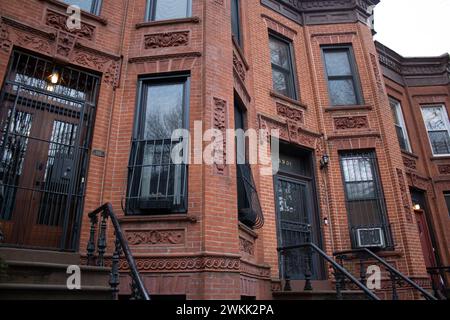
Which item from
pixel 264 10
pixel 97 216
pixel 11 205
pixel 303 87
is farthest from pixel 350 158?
pixel 11 205

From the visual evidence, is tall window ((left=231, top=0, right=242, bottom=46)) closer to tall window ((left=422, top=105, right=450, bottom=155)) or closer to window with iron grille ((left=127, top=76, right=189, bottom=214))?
window with iron grille ((left=127, top=76, right=189, bottom=214))

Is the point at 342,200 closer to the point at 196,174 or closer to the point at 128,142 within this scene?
the point at 196,174

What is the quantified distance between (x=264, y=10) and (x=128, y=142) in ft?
19.5

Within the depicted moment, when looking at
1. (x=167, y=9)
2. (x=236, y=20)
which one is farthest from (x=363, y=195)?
(x=167, y=9)

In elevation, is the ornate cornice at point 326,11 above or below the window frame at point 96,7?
above

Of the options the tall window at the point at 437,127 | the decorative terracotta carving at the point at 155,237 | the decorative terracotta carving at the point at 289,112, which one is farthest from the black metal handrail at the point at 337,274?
the tall window at the point at 437,127

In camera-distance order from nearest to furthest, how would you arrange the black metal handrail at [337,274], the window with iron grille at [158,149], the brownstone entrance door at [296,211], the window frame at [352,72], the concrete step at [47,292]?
the concrete step at [47,292], the black metal handrail at [337,274], the window with iron grille at [158,149], the brownstone entrance door at [296,211], the window frame at [352,72]

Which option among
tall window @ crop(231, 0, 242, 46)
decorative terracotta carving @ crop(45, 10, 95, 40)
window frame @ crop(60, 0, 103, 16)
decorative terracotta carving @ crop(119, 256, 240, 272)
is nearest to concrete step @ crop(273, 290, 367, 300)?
decorative terracotta carving @ crop(119, 256, 240, 272)

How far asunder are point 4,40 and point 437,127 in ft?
42.4

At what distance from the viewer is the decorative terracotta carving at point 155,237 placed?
16.3ft

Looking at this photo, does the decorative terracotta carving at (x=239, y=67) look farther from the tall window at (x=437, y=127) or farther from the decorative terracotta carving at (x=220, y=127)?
the tall window at (x=437, y=127)

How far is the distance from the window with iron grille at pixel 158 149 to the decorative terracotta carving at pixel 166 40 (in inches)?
26.4

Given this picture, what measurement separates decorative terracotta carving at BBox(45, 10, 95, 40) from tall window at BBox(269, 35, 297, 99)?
4.58 meters

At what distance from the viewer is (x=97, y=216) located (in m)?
5.25
